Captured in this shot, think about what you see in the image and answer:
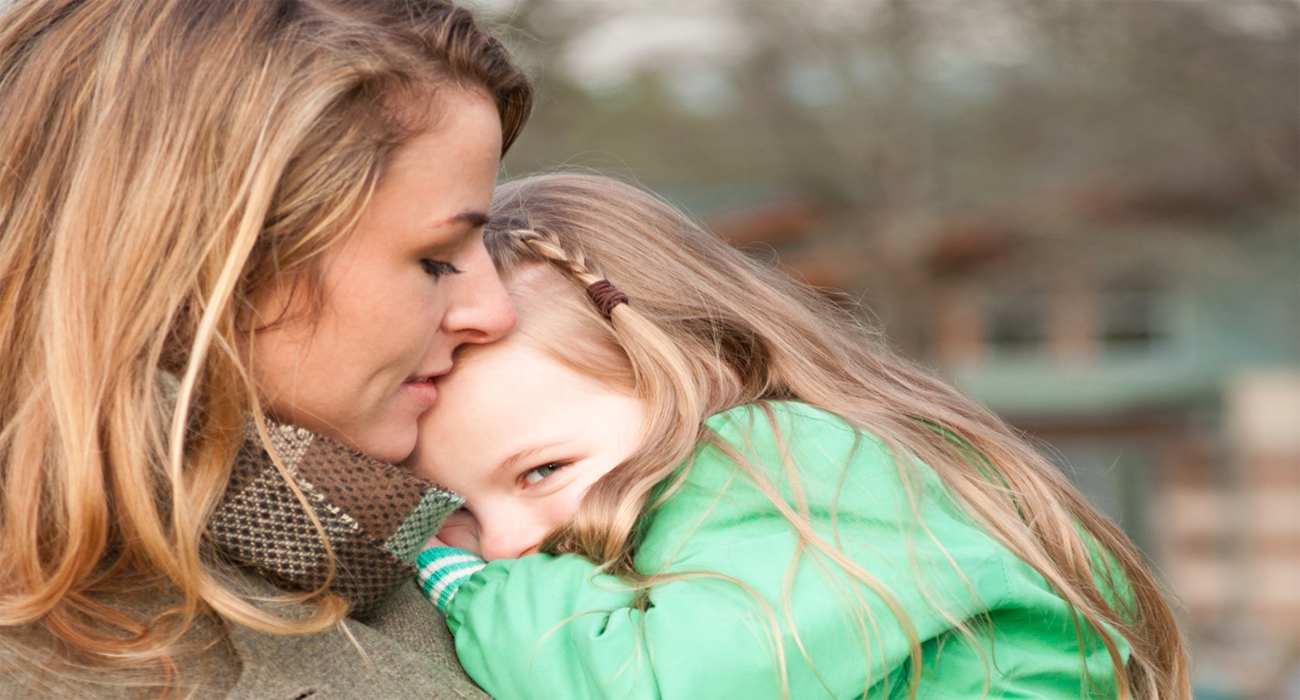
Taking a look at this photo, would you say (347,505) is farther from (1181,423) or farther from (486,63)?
(1181,423)

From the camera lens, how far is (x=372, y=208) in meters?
1.71

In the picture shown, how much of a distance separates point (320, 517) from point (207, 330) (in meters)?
0.26

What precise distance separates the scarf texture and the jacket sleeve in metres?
0.18

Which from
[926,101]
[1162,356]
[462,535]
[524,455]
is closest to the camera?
[524,455]

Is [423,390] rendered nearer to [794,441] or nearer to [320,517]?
[320,517]

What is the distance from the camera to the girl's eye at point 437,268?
70.6 inches

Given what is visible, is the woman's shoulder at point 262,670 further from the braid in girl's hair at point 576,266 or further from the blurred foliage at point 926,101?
the blurred foliage at point 926,101

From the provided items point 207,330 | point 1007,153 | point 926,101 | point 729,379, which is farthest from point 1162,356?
point 207,330

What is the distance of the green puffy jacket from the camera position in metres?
1.70

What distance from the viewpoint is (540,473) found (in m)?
2.12

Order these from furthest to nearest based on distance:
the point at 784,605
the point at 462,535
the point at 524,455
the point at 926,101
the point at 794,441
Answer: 1. the point at 926,101
2. the point at 462,535
3. the point at 524,455
4. the point at 794,441
5. the point at 784,605

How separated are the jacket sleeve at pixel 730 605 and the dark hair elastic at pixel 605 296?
315 millimetres

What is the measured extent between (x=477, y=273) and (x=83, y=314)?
515 mm

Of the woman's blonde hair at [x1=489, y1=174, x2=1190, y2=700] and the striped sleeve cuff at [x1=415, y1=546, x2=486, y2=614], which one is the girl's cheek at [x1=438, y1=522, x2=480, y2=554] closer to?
the striped sleeve cuff at [x1=415, y1=546, x2=486, y2=614]
